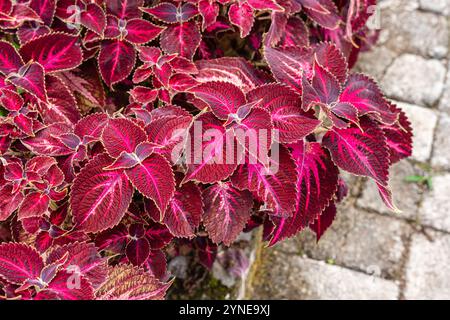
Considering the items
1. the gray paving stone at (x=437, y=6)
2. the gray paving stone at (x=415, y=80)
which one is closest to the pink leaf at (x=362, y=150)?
the gray paving stone at (x=415, y=80)

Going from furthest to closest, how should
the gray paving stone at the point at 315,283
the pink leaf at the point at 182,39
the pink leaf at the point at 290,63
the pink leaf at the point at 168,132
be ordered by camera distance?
the gray paving stone at the point at 315,283, the pink leaf at the point at 182,39, the pink leaf at the point at 290,63, the pink leaf at the point at 168,132

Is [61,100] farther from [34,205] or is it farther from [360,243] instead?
[360,243]

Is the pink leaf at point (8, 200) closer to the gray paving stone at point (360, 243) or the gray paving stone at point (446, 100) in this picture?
the gray paving stone at point (360, 243)

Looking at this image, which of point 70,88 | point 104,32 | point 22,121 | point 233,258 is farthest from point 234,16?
point 233,258

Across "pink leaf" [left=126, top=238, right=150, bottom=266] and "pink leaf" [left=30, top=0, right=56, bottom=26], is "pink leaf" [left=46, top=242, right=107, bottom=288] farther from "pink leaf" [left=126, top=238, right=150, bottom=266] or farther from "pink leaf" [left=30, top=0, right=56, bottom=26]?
"pink leaf" [left=30, top=0, right=56, bottom=26]

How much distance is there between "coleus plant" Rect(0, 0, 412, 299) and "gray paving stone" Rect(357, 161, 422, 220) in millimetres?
919

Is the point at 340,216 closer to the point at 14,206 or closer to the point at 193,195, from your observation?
the point at 193,195

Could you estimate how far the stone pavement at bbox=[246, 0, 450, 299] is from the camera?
6.39ft

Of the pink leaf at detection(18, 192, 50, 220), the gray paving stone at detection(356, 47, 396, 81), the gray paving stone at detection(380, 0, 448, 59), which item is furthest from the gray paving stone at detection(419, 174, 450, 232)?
the pink leaf at detection(18, 192, 50, 220)

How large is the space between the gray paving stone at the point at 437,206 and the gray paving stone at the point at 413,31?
0.74m

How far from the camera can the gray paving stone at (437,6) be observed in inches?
110

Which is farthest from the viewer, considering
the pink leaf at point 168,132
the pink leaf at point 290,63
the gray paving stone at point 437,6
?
Answer: the gray paving stone at point 437,6

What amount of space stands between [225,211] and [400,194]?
1262 mm

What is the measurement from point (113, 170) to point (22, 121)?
9.1 inches
